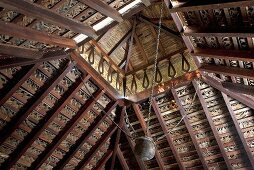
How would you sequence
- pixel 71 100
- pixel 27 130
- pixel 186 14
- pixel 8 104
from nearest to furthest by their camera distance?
pixel 186 14
pixel 8 104
pixel 27 130
pixel 71 100

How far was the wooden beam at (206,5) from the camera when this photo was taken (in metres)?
2.72

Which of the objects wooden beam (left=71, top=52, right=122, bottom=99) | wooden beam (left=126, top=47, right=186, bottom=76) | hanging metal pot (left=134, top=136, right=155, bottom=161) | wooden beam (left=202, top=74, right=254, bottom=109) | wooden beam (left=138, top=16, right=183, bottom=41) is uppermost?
wooden beam (left=138, top=16, right=183, bottom=41)

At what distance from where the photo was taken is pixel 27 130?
430 cm

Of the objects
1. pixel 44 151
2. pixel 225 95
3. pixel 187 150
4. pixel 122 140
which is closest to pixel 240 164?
pixel 187 150

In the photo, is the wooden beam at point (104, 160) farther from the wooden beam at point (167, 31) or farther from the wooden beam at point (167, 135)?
the wooden beam at point (167, 31)

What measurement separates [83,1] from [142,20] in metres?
2.51

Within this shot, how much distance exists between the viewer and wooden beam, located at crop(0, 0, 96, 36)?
8.30 ft

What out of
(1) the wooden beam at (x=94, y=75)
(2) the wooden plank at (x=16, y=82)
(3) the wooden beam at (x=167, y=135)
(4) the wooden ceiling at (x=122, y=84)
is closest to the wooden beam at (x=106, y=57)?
(4) the wooden ceiling at (x=122, y=84)

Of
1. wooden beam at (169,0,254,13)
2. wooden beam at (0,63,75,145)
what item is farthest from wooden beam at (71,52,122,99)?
wooden beam at (169,0,254,13)

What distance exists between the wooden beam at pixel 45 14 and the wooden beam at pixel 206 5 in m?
1.07

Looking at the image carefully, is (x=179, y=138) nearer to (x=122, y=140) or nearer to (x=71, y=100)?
(x=122, y=140)

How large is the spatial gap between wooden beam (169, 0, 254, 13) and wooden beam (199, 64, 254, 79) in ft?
3.92

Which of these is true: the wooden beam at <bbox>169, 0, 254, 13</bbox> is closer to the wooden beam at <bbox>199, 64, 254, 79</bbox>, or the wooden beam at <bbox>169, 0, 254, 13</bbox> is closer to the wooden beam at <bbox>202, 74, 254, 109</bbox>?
the wooden beam at <bbox>199, 64, 254, 79</bbox>

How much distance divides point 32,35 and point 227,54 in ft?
7.52
